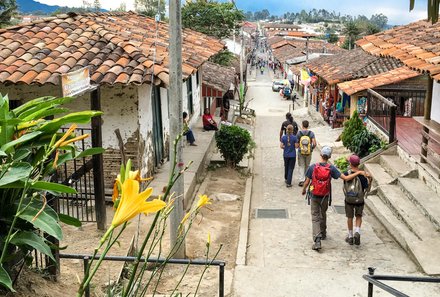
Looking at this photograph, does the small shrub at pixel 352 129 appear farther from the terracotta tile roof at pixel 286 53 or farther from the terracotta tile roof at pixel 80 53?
the terracotta tile roof at pixel 286 53

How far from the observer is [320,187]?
26.1ft

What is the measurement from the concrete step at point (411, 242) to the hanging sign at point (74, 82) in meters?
5.05

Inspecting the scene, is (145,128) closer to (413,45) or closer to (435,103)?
(413,45)

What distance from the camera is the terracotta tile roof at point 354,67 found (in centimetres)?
2242

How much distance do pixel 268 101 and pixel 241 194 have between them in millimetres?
32396

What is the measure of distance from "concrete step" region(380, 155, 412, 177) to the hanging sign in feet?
21.9

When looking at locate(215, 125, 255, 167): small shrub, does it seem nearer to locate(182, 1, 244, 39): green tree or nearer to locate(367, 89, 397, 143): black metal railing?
locate(367, 89, 397, 143): black metal railing

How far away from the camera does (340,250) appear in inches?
321

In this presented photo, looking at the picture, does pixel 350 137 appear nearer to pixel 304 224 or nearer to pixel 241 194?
pixel 241 194

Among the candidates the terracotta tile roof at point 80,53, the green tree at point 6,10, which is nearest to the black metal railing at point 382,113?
the terracotta tile roof at point 80,53

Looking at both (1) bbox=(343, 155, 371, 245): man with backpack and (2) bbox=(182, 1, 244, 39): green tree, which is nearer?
(1) bbox=(343, 155, 371, 245): man with backpack

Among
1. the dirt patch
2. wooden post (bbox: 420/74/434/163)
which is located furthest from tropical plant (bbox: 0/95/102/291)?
wooden post (bbox: 420/74/434/163)

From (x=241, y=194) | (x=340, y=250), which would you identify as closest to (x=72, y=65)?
(x=241, y=194)

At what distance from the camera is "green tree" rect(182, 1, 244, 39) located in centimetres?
3216
